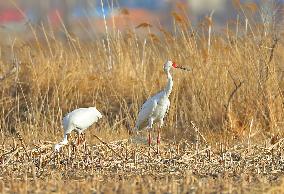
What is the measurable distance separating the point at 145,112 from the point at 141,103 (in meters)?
1.35

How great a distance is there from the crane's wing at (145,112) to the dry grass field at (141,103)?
23 cm

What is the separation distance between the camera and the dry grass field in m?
6.39

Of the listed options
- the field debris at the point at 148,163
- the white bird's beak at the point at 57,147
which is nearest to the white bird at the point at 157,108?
the field debris at the point at 148,163

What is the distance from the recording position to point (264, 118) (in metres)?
9.14

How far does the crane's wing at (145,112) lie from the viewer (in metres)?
9.06

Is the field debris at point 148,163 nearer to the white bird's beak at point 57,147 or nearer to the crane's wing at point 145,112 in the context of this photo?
the white bird's beak at point 57,147

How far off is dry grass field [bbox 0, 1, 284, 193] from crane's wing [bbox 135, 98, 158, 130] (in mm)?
228

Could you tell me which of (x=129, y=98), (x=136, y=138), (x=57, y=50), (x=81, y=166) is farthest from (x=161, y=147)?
(x=57, y=50)

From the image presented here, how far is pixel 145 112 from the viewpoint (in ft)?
30.2

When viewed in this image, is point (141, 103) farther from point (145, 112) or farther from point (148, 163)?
point (148, 163)

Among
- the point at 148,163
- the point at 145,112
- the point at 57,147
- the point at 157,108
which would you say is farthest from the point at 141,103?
the point at 148,163

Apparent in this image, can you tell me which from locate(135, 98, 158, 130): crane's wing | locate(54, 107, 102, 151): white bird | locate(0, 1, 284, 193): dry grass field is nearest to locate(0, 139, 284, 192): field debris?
locate(0, 1, 284, 193): dry grass field

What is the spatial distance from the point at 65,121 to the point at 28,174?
180 centimetres

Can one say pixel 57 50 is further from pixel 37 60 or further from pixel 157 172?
pixel 157 172
